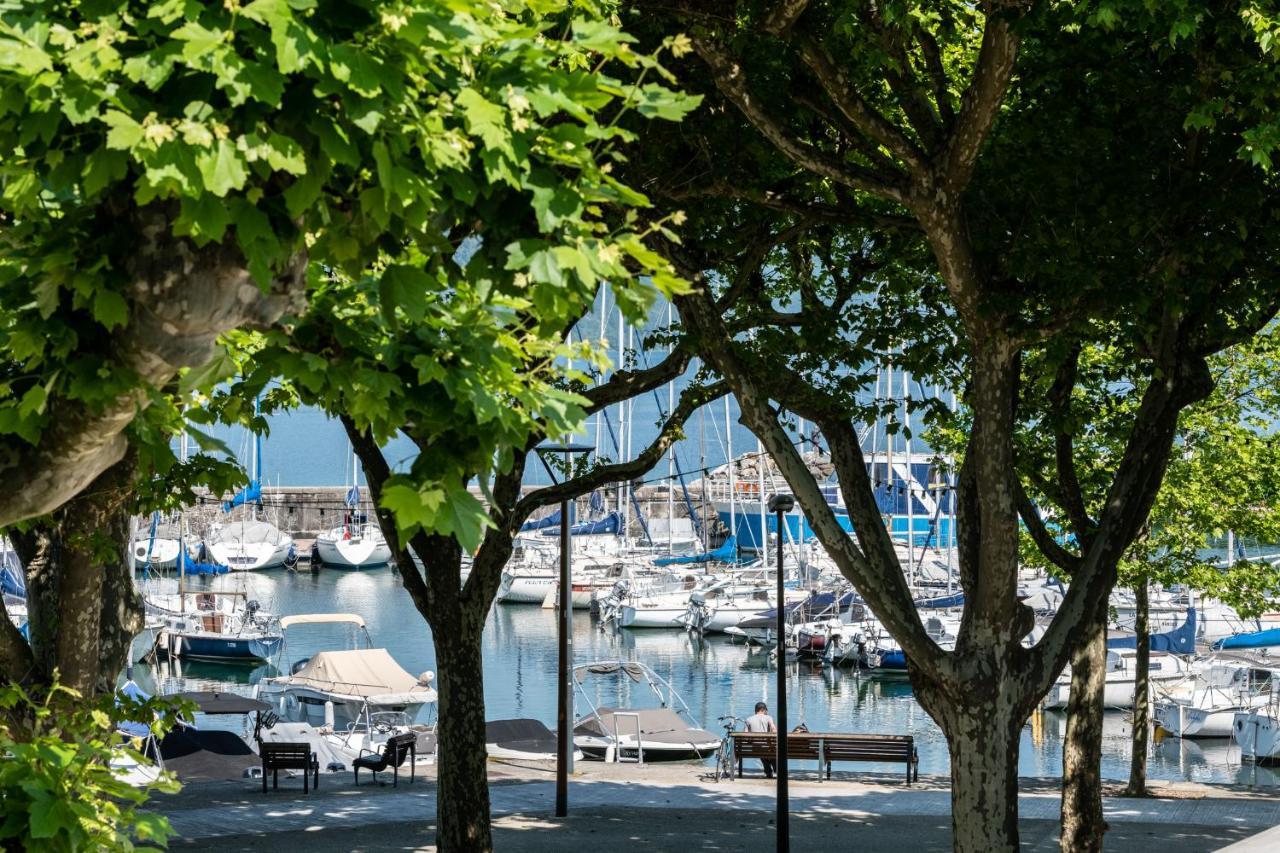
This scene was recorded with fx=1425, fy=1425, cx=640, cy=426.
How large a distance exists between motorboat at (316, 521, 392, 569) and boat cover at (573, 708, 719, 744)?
46.6 meters

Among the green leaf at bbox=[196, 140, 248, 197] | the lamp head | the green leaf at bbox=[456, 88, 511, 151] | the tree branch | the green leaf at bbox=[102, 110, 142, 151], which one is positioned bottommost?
the lamp head

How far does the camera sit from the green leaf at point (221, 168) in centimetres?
338

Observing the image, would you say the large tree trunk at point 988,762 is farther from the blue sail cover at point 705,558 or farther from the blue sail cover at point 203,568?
the blue sail cover at point 203,568

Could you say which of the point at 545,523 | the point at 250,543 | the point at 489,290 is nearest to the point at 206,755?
the point at 489,290

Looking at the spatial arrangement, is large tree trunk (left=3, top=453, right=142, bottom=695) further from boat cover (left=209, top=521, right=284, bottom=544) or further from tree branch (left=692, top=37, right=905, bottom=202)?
boat cover (left=209, top=521, right=284, bottom=544)

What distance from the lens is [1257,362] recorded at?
23062 mm

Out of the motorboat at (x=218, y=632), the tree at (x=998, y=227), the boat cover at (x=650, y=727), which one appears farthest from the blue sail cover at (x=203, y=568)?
the tree at (x=998, y=227)

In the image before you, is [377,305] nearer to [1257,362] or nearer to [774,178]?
[774,178]

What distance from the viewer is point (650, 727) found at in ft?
102

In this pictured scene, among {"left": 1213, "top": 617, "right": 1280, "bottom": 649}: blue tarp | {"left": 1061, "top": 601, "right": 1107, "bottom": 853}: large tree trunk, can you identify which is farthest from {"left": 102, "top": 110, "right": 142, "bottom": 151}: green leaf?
{"left": 1213, "top": 617, "right": 1280, "bottom": 649}: blue tarp

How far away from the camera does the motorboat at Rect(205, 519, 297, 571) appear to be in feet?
249

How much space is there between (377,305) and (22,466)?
A: 1.24 metres

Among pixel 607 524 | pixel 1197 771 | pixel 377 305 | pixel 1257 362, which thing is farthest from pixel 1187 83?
pixel 607 524

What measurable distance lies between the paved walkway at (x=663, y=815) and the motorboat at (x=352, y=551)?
53.6 metres
